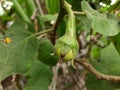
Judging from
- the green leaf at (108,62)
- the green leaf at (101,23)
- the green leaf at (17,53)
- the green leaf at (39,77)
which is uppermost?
the green leaf at (101,23)

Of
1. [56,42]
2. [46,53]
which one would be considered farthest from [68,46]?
[46,53]

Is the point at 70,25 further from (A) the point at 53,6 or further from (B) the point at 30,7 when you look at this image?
(B) the point at 30,7

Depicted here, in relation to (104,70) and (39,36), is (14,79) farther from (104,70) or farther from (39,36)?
(104,70)

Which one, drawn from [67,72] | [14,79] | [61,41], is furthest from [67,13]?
[67,72]

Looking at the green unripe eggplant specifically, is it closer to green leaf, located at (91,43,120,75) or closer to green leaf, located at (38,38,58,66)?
green leaf, located at (38,38,58,66)

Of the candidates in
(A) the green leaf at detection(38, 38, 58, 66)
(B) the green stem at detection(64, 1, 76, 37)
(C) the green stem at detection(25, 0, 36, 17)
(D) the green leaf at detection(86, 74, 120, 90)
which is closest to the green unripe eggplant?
(B) the green stem at detection(64, 1, 76, 37)

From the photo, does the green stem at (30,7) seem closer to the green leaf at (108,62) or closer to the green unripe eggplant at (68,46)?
the green leaf at (108,62)

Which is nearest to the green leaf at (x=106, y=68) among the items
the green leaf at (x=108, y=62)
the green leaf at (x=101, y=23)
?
the green leaf at (x=108, y=62)
